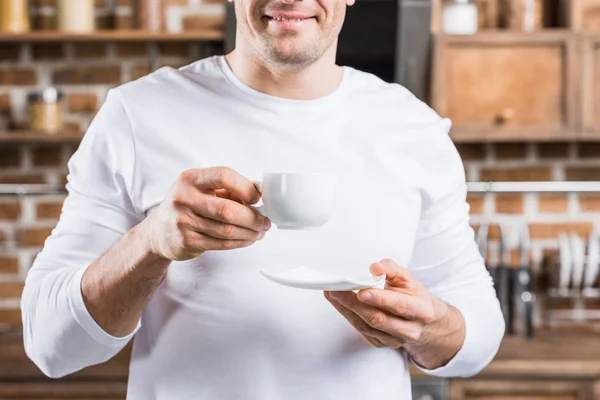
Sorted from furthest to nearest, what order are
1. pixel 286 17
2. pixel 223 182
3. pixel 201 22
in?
pixel 201 22
pixel 286 17
pixel 223 182

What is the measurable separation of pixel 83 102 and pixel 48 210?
0.31 meters

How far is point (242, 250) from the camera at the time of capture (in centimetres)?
101

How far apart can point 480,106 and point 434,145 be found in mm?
1136

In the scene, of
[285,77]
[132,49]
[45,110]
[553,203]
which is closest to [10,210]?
[45,110]

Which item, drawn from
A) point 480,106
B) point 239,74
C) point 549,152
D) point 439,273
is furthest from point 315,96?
point 549,152

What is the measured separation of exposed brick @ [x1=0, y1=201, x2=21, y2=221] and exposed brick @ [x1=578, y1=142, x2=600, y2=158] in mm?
1539

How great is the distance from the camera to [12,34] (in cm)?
226

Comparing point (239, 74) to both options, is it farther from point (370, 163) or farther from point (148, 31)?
point (148, 31)

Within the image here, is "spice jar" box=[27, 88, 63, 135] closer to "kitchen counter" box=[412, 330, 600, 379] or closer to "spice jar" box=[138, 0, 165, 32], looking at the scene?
"spice jar" box=[138, 0, 165, 32]

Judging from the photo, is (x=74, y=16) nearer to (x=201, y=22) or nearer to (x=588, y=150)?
(x=201, y=22)

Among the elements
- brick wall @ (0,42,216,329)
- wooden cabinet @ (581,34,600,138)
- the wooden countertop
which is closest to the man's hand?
the wooden countertop

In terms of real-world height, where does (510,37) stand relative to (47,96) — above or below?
above

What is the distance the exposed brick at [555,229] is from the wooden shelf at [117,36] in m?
0.99

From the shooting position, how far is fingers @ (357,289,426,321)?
87cm
